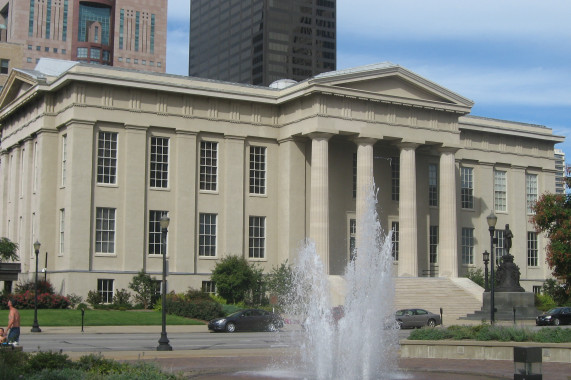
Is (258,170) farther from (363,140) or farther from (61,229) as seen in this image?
(61,229)

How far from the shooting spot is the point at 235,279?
5653cm

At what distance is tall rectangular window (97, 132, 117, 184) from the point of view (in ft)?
184

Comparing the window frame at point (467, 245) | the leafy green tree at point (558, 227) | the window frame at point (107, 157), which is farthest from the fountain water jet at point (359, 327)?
the window frame at point (467, 245)

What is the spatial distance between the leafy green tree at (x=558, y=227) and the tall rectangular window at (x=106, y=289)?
1102 inches

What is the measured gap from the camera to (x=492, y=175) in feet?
240

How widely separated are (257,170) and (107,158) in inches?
453

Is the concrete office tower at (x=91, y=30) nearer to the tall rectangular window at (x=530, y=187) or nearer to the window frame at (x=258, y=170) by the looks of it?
the tall rectangular window at (x=530, y=187)

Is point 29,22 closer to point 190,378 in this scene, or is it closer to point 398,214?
point 398,214

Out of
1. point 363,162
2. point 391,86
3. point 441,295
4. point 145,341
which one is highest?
point 391,86

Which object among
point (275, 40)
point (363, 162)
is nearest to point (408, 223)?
point (363, 162)

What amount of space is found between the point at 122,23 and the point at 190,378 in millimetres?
168311

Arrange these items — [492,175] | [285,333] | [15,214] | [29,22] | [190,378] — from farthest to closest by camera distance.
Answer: [29,22] < [492,175] < [15,214] < [285,333] < [190,378]

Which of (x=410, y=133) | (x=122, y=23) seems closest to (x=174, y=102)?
(x=410, y=133)

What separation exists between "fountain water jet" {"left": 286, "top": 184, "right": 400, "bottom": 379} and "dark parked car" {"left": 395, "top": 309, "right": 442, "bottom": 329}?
2497 centimetres
